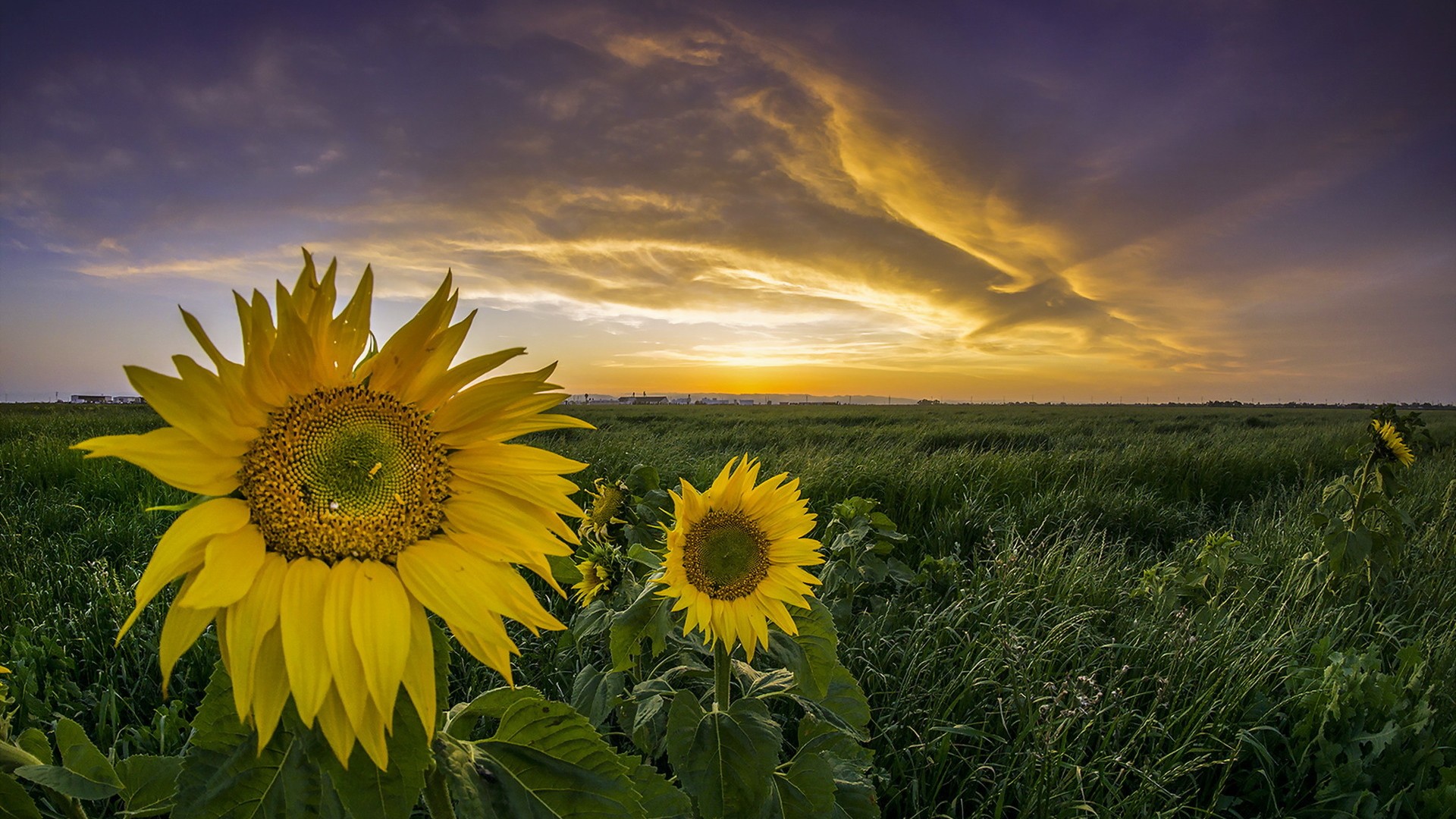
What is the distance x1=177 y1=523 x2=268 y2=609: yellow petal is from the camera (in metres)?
0.72

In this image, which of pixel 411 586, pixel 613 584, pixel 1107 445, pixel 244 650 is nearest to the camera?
pixel 244 650

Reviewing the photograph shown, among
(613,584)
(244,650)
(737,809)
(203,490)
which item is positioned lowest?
(737,809)

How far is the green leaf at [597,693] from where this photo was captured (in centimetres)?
188

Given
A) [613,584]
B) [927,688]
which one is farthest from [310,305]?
[927,688]

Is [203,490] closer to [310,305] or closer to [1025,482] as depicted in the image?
[310,305]

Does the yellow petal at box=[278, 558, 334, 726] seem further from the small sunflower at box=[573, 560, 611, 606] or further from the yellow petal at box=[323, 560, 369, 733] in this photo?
the small sunflower at box=[573, 560, 611, 606]

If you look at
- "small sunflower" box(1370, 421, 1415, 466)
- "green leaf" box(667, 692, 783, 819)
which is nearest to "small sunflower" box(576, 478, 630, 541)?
"green leaf" box(667, 692, 783, 819)

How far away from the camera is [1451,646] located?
12.4 feet

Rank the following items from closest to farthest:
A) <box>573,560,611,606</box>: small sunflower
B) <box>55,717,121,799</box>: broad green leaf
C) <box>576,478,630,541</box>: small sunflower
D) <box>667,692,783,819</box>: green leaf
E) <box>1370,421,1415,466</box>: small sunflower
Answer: <box>55,717,121,799</box>: broad green leaf < <box>667,692,783,819</box>: green leaf < <box>573,560,611,606</box>: small sunflower < <box>576,478,630,541</box>: small sunflower < <box>1370,421,1415,466</box>: small sunflower

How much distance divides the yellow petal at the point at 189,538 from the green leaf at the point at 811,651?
48.6 inches

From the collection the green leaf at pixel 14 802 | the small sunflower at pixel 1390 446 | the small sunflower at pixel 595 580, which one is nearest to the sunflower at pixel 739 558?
the small sunflower at pixel 595 580

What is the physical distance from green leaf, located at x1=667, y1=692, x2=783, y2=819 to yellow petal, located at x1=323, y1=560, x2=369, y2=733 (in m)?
0.89

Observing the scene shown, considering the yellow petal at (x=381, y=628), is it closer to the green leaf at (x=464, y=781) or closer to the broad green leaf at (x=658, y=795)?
the green leaf at (x=464, y=781)

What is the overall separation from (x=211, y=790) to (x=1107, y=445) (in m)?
15.5
